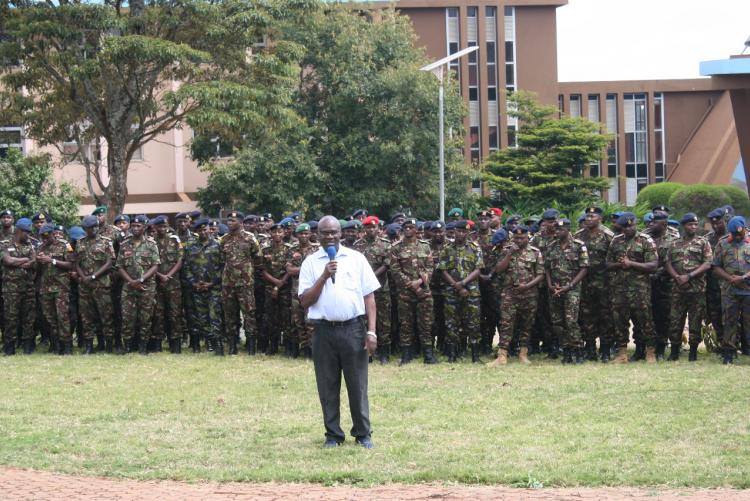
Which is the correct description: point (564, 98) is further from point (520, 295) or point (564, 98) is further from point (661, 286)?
point (520, 295)

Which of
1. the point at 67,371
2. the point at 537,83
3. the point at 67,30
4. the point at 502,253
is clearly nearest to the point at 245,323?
the point at 67,371

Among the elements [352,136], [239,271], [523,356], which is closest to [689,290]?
[523,356]

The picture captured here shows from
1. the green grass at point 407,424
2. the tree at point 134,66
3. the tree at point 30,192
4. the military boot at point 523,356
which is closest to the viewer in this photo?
the green grass at point 407,424

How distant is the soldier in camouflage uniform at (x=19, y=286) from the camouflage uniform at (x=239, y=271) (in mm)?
2921

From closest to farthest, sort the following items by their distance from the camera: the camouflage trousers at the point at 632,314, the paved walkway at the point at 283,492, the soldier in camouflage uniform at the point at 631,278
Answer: the paved walkway at the point at 283,492 → the soldier in camouflage uniform at the point at 631,278 → the camouflage trousers at the point at 632,314

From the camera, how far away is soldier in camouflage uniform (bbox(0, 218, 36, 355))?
1558 centimetres

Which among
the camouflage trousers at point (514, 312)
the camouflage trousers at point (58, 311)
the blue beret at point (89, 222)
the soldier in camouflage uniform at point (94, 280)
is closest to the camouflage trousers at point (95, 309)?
the soldier in camouflage uniform at point (94, 280)

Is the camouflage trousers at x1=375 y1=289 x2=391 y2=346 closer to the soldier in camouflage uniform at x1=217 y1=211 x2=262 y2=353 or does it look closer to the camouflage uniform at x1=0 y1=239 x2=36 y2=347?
the soldier in camouflage uniform at x1=217 y1=211 x2=262 y2=353

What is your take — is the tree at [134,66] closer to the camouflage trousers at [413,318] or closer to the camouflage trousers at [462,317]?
the camouflage trousers at [413,318]

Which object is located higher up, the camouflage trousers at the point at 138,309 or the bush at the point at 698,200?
the bush at the point at 698,200

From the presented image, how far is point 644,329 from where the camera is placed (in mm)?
13953

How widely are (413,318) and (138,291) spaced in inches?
166

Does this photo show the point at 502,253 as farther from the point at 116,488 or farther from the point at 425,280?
the point at 116,488

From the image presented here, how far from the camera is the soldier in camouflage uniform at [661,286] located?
1430 cm
